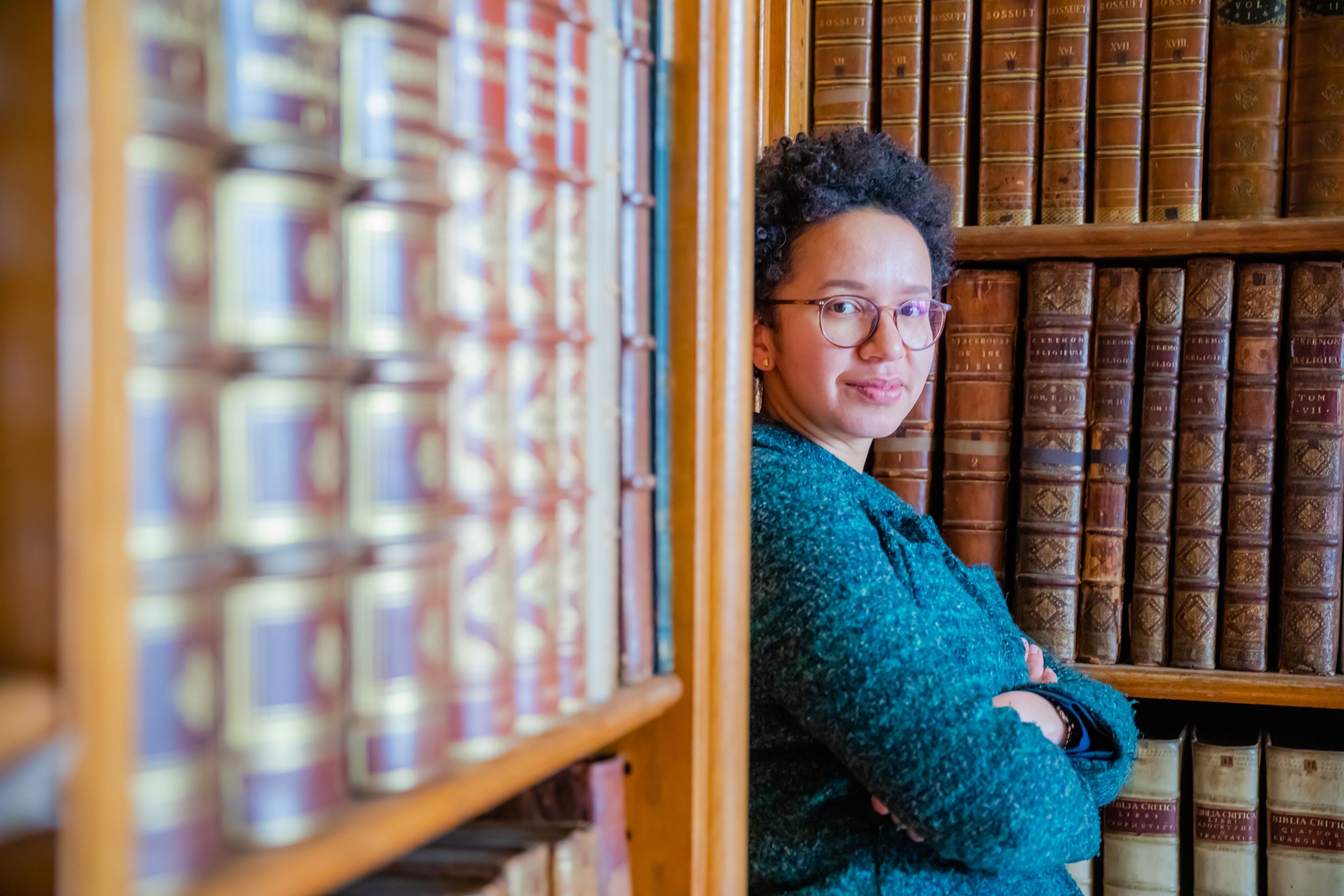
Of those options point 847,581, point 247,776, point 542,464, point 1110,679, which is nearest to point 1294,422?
point 1110,679

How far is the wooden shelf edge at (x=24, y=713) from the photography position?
244 millimetres

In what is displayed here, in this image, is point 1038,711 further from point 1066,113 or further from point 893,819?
point 1066,113

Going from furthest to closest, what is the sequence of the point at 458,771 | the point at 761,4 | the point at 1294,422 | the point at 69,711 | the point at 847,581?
the point at 761,4 < the point at 1294,422 < the point at 847,581 < the point at 458,771 < the point at 69,711

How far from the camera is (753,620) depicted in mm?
908

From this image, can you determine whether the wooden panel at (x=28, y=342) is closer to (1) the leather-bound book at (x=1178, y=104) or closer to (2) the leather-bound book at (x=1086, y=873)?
(1) the leather-bound book at (x=1178, y=104)

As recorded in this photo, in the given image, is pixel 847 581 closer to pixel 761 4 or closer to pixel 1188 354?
pixel 1188 354

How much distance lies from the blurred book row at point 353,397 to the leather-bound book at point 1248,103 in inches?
43.0

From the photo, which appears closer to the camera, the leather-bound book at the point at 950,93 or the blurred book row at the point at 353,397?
the blurred book row at the point at 353,397

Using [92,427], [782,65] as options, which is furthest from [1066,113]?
[92,427]

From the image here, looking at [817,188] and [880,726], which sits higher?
[817,188]

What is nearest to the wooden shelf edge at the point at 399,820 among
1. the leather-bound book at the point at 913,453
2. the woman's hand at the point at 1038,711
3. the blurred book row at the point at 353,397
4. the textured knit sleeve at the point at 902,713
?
the blurred book row at the point at 353,397

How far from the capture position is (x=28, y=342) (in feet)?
0.87

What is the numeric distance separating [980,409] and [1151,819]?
1.87 feet

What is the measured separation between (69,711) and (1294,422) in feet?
4.51
